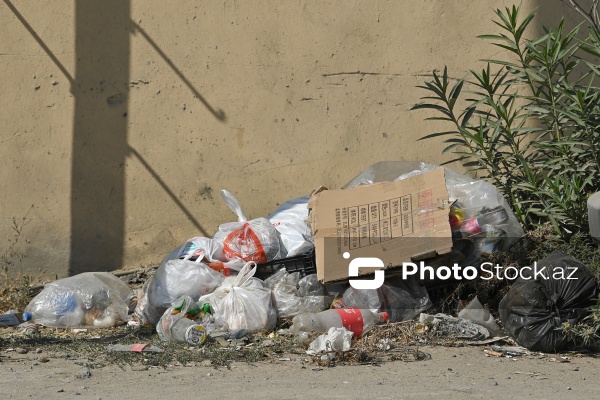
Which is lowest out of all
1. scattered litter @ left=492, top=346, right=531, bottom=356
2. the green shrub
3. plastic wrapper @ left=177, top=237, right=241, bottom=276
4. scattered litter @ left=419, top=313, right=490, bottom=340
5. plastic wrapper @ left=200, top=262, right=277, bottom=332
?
scattered litter @ left=492, top=346, right=531, bottom=356

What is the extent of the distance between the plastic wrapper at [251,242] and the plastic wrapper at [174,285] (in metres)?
0.21

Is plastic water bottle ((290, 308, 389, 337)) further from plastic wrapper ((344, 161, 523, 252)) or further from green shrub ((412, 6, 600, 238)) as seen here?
green shrub ((412, 6, 600, 238))

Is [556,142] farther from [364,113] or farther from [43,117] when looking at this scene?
[43,117]

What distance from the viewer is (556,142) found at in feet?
19.1

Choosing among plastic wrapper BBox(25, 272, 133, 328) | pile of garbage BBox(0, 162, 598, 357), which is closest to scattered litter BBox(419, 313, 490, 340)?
pile of garbage BBox(0, 162, 598, 357)

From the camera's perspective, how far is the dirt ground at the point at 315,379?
425 centimetres

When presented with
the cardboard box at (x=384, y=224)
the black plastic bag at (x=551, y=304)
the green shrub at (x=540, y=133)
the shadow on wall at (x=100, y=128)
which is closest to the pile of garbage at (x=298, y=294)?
the black plastic bag at (x=551, y=304)

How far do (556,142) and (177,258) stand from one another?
8.55ft

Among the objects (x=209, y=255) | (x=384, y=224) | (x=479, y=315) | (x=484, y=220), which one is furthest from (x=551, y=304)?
(x=209, y=255)

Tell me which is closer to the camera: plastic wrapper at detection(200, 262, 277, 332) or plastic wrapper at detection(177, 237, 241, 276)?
plastic wrapper at detection(200, 262, 277, 332)

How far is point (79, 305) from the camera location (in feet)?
19.1

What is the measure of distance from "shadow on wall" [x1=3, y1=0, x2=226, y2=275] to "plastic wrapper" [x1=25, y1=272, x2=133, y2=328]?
0.55 metres

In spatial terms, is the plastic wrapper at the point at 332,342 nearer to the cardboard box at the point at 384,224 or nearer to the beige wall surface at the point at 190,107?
the cardboard box at the point at 384,224

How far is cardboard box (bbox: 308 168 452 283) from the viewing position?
541 cm
